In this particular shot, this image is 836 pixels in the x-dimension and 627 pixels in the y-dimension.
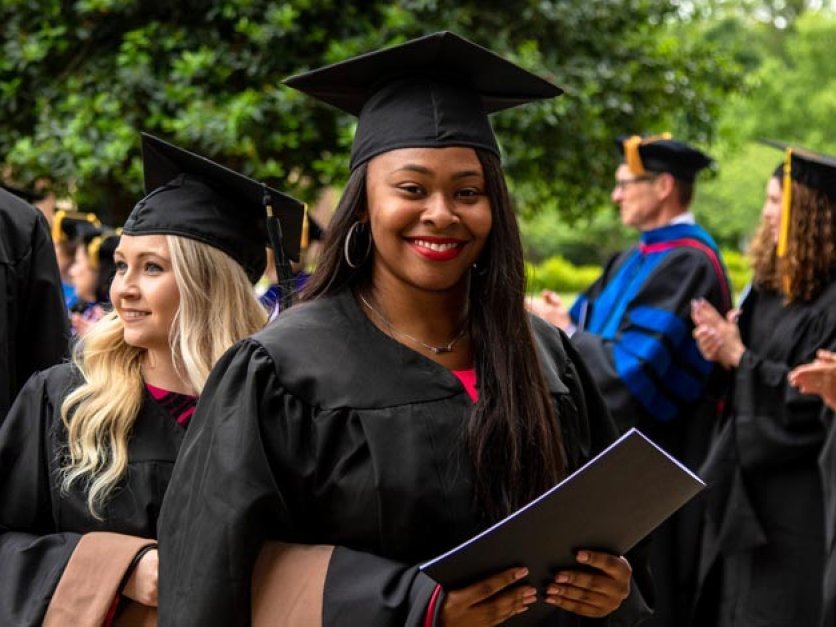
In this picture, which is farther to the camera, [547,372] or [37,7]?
[37,7]

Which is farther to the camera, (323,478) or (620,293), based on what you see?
(620,293)

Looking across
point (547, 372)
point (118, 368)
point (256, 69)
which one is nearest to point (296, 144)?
point (256, 69)

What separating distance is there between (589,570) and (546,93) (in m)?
0.98

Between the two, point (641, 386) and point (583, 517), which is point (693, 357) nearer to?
point (641, 386)

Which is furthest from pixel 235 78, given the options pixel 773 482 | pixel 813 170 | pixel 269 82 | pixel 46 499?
pixel 46 499

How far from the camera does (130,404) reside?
9.84 ft

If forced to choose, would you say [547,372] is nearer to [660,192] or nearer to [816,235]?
[816,235]

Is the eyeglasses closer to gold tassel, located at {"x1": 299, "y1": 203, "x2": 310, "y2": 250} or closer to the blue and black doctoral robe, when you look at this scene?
the blue and black doctoral robe

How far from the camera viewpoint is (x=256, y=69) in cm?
626

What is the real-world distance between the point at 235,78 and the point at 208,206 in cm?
337

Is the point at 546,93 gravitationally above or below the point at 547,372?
above

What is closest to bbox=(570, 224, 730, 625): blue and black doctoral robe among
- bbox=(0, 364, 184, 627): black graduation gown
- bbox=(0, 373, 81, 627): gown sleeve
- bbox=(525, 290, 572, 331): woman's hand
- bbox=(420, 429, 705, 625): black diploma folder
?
bbox=(525, 290, 572, 331): woman's hand

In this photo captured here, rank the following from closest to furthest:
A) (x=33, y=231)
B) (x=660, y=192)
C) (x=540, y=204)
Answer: (x=33, y=231) → (x=660, y=192) → (x=540, y=204)

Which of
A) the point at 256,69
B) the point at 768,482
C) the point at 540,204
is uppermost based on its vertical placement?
the point at 256,69
